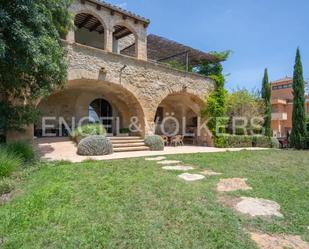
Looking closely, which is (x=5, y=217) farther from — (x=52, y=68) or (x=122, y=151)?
(x=122, y=151)

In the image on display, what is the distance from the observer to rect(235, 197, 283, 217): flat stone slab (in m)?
3.86

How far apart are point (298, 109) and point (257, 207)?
18.1 m

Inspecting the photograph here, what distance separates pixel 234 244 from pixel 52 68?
6948mm

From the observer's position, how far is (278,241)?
3070 millimetres

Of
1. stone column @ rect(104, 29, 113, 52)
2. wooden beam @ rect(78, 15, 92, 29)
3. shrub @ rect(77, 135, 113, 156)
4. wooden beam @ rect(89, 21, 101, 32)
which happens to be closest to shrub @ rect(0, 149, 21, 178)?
shrub @ rect(77, 135, 113, 156)

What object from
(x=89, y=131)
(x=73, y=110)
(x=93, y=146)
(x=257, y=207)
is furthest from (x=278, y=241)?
(x=73, y=110)

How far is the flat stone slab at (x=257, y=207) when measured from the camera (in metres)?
3.86

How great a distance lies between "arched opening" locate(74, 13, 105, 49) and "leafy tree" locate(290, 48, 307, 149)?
14.7 meters

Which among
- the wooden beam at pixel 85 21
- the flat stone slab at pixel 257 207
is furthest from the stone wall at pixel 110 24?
the flat stone slab at pixel 257 207

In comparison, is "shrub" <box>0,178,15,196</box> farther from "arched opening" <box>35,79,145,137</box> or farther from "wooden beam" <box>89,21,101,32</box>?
"wooden beam" <box>89,21,101,32</box>

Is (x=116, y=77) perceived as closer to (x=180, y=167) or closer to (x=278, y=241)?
(x=180, y=167)

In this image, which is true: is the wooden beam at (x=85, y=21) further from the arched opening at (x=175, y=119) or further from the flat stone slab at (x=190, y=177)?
the flat stone slab at (x=190, y=177)

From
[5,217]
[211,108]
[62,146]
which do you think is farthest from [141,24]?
[5,217]

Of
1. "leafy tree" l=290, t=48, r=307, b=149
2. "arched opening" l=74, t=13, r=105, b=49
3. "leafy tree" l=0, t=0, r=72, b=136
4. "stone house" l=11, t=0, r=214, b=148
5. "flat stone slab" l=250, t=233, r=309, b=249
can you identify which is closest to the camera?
"flat stone slab" l=250, t=233, r=309, b=249
